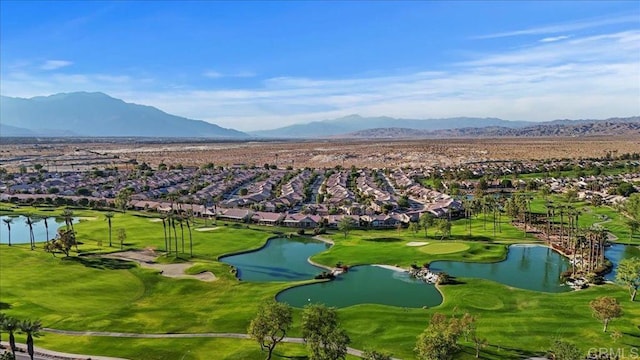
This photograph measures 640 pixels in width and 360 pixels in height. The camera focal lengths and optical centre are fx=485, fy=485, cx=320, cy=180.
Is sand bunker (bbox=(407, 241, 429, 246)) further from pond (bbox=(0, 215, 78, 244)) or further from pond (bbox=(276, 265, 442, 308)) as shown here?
pond (bbox=(0, 215, 78, 244))

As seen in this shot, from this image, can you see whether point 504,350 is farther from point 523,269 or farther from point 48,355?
point 48,355

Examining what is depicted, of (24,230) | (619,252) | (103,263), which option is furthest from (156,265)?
(619,252)

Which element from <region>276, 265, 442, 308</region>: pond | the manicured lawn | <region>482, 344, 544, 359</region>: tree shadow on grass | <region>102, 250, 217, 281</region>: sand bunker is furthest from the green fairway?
<region>102, 250, 217, 281</region>: sand bunker

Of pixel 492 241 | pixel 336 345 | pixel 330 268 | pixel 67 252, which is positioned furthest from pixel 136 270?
pixel 492 241

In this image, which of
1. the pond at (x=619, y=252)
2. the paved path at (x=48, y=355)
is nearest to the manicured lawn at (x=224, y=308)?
the paved path at (x=48, y=355)

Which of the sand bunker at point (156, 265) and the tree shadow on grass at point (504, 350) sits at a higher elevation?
the sand bunker at point (156, 265)

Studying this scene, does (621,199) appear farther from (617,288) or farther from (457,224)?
(617,288)

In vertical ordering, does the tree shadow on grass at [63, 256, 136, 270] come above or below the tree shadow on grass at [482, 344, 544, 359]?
above

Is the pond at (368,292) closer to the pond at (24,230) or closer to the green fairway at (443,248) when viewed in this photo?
the green fairway at (443,248)
